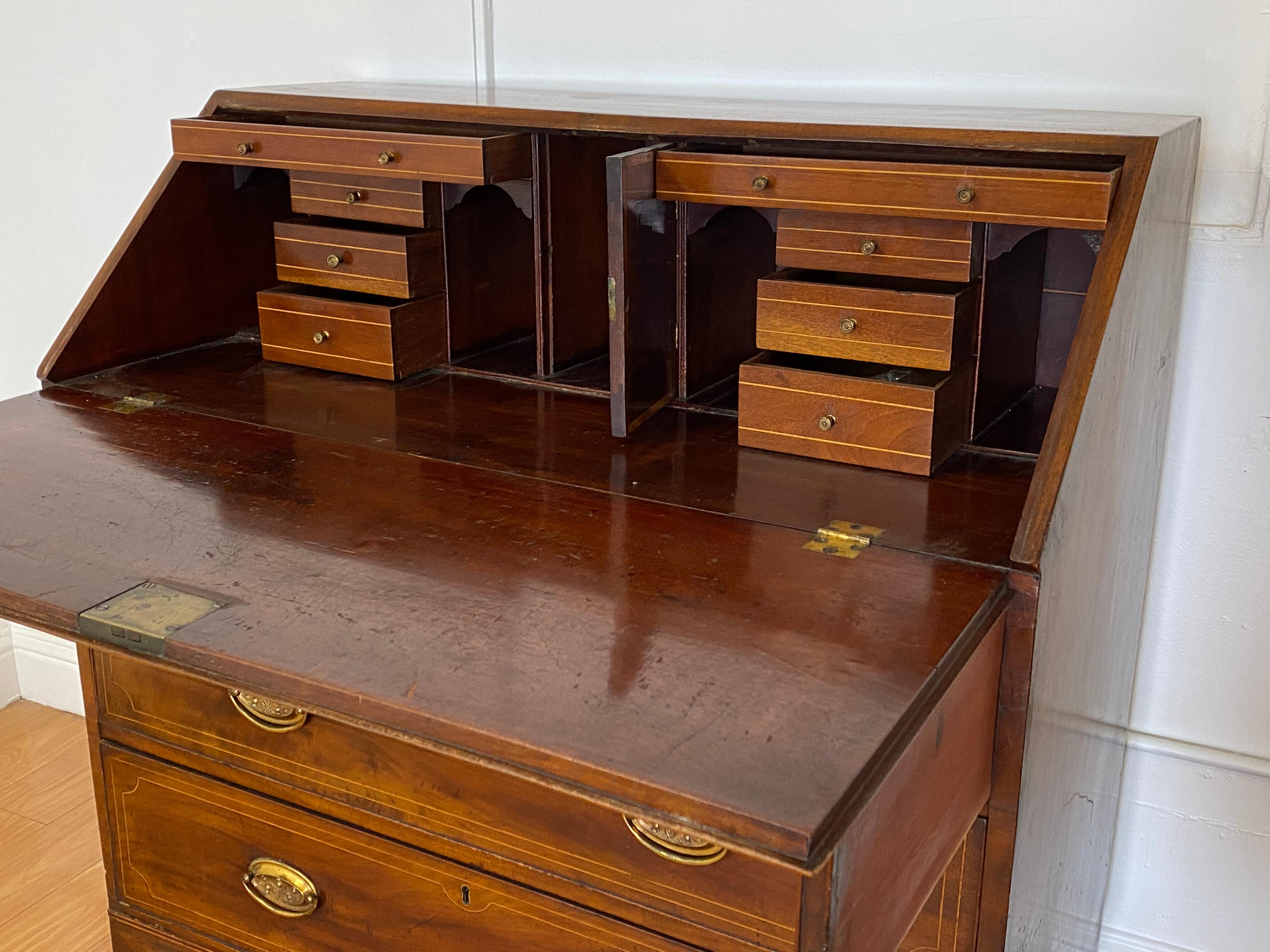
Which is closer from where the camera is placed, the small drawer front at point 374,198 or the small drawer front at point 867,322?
the small drawer front at point 867,322

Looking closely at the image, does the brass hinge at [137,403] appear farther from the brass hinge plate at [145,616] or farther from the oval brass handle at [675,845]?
the oval brass handle at [675,845]

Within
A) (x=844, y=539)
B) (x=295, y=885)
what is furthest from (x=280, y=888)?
(x=844, y=539)

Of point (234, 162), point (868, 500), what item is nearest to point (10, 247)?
point (234, 162)

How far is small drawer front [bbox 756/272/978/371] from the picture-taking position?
1388 mm

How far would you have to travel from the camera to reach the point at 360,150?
1598 mm

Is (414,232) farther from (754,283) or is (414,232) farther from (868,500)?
(868,500)

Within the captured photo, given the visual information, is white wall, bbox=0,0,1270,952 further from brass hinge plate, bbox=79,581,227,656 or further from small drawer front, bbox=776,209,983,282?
brass hinge plate, bbox=79,581,227,656

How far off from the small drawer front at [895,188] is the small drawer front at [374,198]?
0.41 meters

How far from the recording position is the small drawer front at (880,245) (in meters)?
1.36

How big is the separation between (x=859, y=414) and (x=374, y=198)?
73 cm

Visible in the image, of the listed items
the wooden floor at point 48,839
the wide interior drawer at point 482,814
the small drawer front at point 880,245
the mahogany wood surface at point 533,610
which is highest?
the small drawer front at point 880,245

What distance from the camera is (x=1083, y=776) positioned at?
5.02 ft

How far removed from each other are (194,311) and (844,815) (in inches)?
53.1

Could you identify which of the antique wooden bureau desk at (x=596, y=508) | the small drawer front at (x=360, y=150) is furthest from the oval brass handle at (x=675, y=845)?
the small drawer front at (x=360, y=150)
